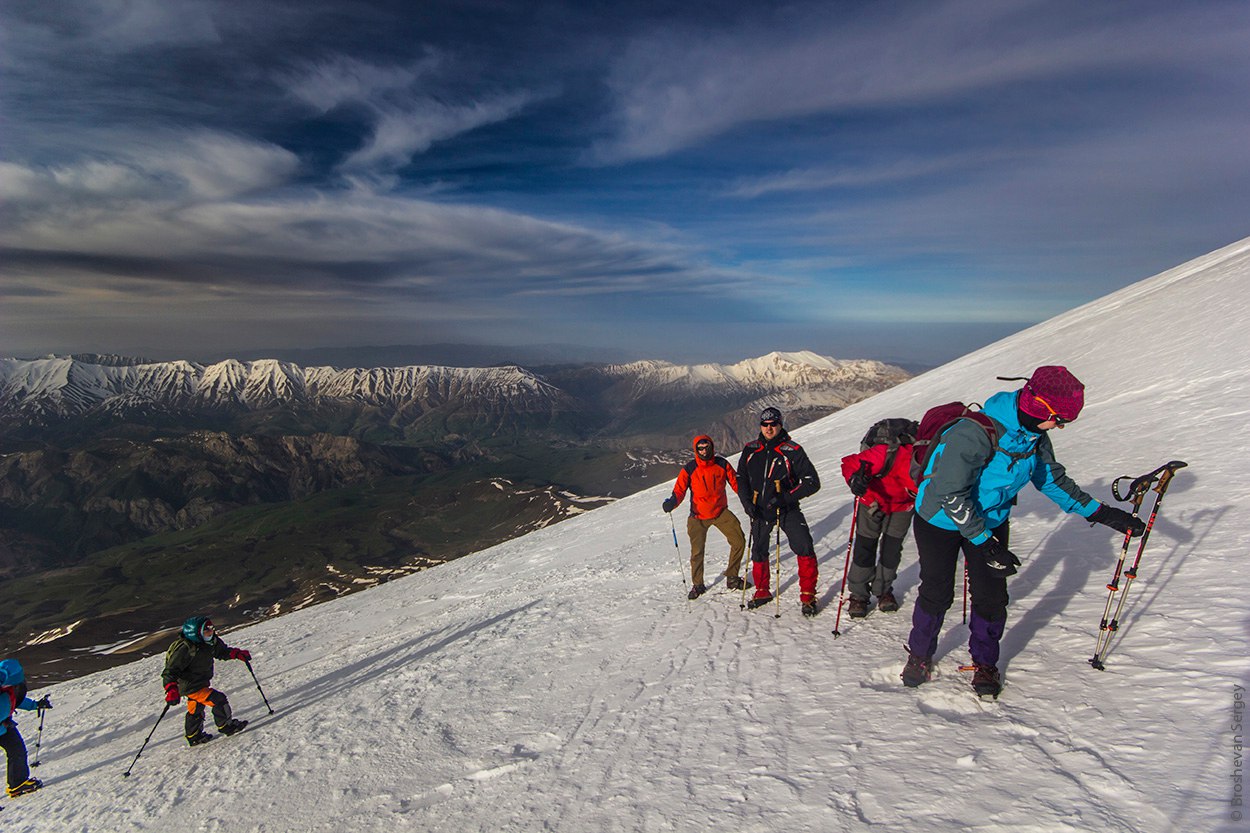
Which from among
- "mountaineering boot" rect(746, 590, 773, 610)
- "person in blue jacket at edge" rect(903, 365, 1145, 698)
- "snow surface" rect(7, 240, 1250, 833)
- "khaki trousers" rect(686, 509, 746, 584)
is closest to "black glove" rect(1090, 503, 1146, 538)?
"person in blue jacket at edge" rect(903, 365, 1145, 698)

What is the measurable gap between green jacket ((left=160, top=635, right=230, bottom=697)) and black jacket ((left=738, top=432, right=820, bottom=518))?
8.81 meters

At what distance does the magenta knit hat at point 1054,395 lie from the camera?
468cm

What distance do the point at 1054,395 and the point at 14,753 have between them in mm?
15220

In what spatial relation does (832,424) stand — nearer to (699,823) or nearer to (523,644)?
(523,644)

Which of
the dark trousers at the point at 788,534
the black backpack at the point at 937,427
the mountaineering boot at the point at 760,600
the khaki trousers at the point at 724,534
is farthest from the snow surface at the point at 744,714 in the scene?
the black backpack at the point at 937,427

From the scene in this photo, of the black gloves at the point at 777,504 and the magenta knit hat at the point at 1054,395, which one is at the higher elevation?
the magenta knit hat at the point at 1054,395

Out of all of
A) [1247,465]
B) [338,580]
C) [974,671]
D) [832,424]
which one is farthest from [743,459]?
[338,580]

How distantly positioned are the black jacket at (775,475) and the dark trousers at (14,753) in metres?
12.2

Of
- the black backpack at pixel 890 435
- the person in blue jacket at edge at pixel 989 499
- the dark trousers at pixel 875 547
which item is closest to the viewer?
the person in blue jacket at edge at pixel 989 499

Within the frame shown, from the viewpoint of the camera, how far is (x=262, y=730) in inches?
345

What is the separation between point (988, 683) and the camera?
18.0 ft

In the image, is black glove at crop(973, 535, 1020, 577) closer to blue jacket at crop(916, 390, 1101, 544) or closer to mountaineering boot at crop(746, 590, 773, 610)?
blue jacket at crop(916, 390, 1101, 544)

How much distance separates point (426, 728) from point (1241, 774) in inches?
311

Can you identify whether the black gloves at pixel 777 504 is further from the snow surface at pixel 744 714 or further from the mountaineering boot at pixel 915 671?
the mountaineering boot at pixel 915 671
